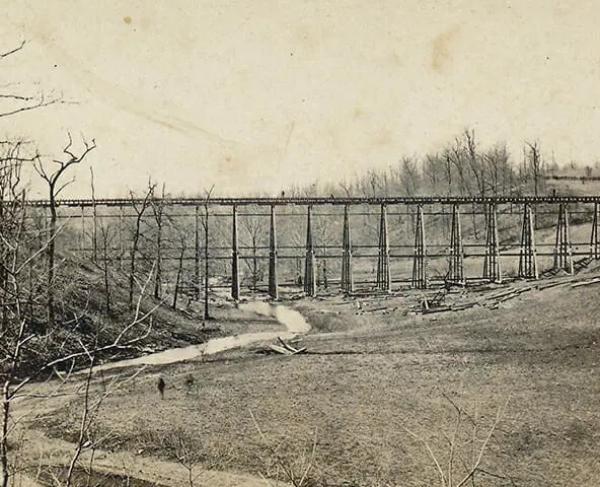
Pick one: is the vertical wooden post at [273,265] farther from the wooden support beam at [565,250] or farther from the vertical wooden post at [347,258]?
the wooden support beam at [565,250]

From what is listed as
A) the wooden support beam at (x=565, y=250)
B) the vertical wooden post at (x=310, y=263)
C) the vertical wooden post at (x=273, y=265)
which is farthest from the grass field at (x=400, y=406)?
the wooden support beam at (x=565, y=250)

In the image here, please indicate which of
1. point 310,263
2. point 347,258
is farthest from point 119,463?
point 347,258

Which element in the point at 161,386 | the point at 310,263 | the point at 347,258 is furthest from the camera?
the point at 347,258

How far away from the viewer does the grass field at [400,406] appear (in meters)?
10.6

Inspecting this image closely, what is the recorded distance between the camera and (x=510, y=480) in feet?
32.8

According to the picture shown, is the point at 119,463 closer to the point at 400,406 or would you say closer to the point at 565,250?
the point at 400,406

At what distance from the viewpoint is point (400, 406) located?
12.7 m

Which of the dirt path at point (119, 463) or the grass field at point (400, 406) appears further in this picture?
the grass field at point (400, 406)

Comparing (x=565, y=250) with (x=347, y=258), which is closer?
(x=565, y=250)

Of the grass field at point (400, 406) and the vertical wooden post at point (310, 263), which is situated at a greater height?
the vertical wooden post at point (310, 263)

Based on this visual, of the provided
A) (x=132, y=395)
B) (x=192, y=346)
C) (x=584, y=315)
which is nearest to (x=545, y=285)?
(x=584, y=315)

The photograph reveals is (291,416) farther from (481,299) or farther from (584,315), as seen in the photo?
(481,299)

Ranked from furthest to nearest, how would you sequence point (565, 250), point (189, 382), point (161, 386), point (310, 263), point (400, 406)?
point (565, 250) < point (310, 263) < point (189, 382) < point (161, 386) < point (400, 406)

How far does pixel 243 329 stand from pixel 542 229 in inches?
1070
